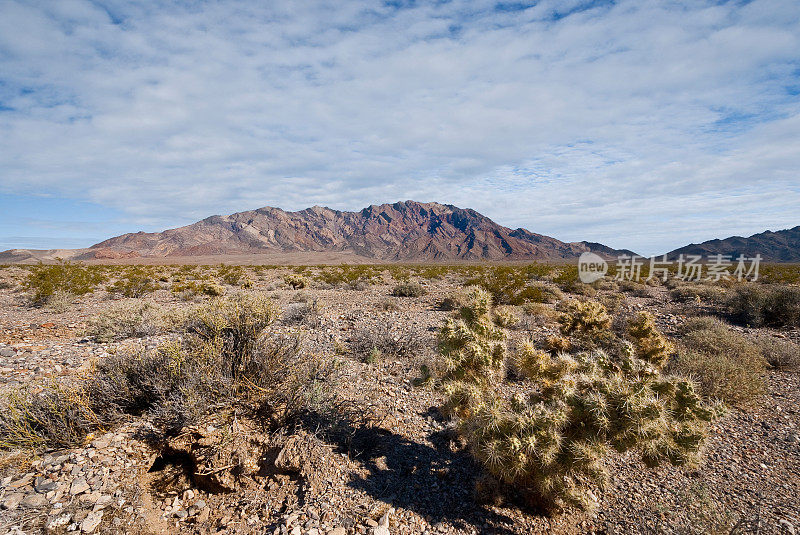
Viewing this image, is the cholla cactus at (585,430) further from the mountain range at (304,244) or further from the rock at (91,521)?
the mountain range at (304,244)

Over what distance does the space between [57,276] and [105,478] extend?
70.6ft

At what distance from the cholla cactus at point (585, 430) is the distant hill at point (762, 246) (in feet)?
389

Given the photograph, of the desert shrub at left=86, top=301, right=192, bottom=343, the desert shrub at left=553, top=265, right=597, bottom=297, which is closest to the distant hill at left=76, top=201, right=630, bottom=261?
the desert shrub at left=553, top=265, right=597, bottom=297

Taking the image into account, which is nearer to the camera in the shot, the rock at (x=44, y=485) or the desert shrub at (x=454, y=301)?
the rock at (x=44, y=485)

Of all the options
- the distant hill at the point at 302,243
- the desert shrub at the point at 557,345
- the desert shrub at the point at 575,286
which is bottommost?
the desert shrub at the point at 557,345

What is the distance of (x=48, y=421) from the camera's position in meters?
3.64

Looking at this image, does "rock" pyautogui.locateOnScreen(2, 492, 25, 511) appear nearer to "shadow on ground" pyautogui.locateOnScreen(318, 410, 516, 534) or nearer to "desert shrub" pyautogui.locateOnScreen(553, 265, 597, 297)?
"shadow on ground" pyautogui.locateOnScreen(318, 410, 516, 534)

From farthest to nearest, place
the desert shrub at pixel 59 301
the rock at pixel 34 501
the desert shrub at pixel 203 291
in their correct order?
the desert shrub at pixel 203 291, the desert shrub at pixel 59 301, the rock at pixel 34 501

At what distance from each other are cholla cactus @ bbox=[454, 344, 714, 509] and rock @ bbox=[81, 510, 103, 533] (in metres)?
3.41

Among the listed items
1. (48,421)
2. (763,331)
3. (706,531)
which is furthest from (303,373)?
(763,331)

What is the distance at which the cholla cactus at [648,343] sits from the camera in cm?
666

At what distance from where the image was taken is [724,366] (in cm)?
620

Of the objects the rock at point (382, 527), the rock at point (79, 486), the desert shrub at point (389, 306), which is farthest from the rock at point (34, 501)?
the desert shrub at point (389, 306)

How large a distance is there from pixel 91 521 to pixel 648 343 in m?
8.49
